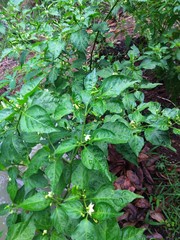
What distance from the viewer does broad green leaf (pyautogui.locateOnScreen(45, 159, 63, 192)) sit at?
1.22 metres

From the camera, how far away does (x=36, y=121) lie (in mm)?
1133

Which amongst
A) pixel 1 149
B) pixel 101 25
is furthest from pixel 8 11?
pixel 1 149

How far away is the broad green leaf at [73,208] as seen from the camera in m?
1.13

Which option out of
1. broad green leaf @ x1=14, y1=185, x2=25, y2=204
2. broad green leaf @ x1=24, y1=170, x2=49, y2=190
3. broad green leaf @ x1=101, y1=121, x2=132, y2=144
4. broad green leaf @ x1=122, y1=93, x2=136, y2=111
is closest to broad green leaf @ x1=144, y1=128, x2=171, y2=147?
broad green leaf @ x1=122, y1=93, x2=136, y2=111

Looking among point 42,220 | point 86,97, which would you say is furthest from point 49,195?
point 86,97

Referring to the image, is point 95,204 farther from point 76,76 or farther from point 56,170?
point 76,76

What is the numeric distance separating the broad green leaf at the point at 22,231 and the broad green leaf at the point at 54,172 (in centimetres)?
24

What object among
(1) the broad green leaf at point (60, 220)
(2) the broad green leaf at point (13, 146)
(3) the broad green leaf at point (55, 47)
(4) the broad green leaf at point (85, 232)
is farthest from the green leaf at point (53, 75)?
(4) the broad green leaf at point (85, 232)

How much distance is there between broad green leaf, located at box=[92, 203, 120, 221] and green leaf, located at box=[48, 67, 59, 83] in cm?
97

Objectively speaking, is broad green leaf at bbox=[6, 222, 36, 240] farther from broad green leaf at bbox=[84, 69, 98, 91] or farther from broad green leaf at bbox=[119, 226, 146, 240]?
broad green leaf at bbox=[84, 69, 98, 91]

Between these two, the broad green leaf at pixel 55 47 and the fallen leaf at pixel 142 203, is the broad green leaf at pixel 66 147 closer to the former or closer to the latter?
the broad green leaf at pixel 55 47

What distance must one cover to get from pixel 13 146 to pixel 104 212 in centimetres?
44

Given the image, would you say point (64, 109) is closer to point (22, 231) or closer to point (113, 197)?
point (113, 197)

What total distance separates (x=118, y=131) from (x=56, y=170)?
0.92ft
